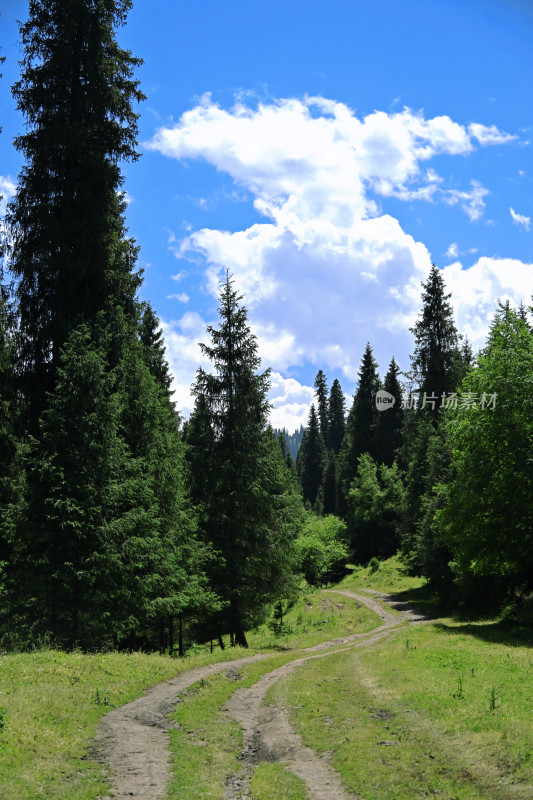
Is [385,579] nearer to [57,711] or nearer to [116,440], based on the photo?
[116,440]

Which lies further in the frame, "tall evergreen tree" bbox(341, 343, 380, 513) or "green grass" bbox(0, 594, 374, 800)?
"tall evergreen tree" bbox(341, 343, 380, 513)

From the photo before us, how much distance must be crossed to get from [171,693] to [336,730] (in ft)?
18.1

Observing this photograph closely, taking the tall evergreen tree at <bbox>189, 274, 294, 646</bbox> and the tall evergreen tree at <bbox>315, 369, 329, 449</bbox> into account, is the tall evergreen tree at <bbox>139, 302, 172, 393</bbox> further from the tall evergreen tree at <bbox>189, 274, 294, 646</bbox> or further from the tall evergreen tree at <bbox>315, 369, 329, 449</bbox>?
the tall evergreen tree at <bbox>315, 369, 329, 449</bbox>

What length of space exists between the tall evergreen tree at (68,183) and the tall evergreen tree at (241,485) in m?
6.56

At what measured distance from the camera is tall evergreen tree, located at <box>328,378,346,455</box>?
403 feet

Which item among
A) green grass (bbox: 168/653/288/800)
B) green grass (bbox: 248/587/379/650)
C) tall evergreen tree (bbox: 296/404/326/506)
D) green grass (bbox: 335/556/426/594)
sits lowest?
green grass (bbox: 335/556/426/594)

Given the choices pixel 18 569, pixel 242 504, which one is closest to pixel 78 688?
pixel 18 569

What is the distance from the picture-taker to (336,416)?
126062mm

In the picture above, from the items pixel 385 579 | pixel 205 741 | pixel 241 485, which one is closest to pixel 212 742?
pixel 205 741

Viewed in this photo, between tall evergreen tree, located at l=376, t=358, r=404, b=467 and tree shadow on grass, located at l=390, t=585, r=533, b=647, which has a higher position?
tall evergreen tree, located at l=376, t=358, r=404, b=467

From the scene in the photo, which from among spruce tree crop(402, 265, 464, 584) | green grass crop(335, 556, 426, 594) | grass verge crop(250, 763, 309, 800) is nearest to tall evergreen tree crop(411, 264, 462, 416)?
spruce tree crop(402, 265, 464, 584)

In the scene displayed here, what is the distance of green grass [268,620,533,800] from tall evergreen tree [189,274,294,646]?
297 inches

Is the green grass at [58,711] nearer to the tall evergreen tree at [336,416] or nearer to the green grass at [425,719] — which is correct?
the green grass at [425,719]

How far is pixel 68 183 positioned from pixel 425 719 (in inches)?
896
